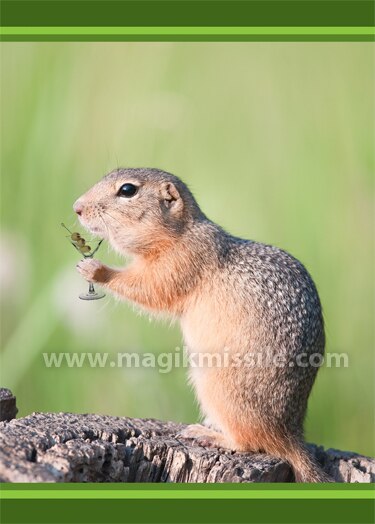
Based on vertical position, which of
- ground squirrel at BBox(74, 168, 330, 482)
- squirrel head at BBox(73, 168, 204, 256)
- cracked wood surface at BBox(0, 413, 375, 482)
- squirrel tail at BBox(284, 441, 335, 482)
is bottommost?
squirrel tail at BBox(284, 441, 335, 482)

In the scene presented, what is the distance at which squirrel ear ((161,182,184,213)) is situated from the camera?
5434mm

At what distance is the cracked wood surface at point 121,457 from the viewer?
11.8 ft

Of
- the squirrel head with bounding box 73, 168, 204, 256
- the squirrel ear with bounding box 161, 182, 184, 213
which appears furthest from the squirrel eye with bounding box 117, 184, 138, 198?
the squirrel ear with bounding box 161, 182, 184, 213

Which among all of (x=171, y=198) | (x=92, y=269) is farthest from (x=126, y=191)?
(x=92, y=269)

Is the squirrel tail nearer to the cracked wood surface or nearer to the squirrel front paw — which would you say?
the cracked wood surface

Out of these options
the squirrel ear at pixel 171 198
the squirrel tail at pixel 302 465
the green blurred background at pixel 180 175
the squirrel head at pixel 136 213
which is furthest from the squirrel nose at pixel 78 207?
the squirrel tail at pixel 302 465

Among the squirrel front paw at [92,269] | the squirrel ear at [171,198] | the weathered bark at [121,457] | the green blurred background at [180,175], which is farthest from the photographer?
the green blurred background at [180,175]

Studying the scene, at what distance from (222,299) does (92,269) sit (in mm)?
939

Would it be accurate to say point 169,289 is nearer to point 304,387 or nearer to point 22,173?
point 304,387

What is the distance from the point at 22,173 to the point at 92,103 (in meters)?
0.98

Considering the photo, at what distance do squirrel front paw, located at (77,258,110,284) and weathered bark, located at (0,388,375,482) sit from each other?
95cm

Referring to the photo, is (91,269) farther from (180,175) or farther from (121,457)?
(180,175)

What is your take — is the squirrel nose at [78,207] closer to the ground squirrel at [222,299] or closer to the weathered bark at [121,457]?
the ground squirrel at [222,299]

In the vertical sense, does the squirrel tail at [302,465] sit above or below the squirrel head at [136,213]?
below
